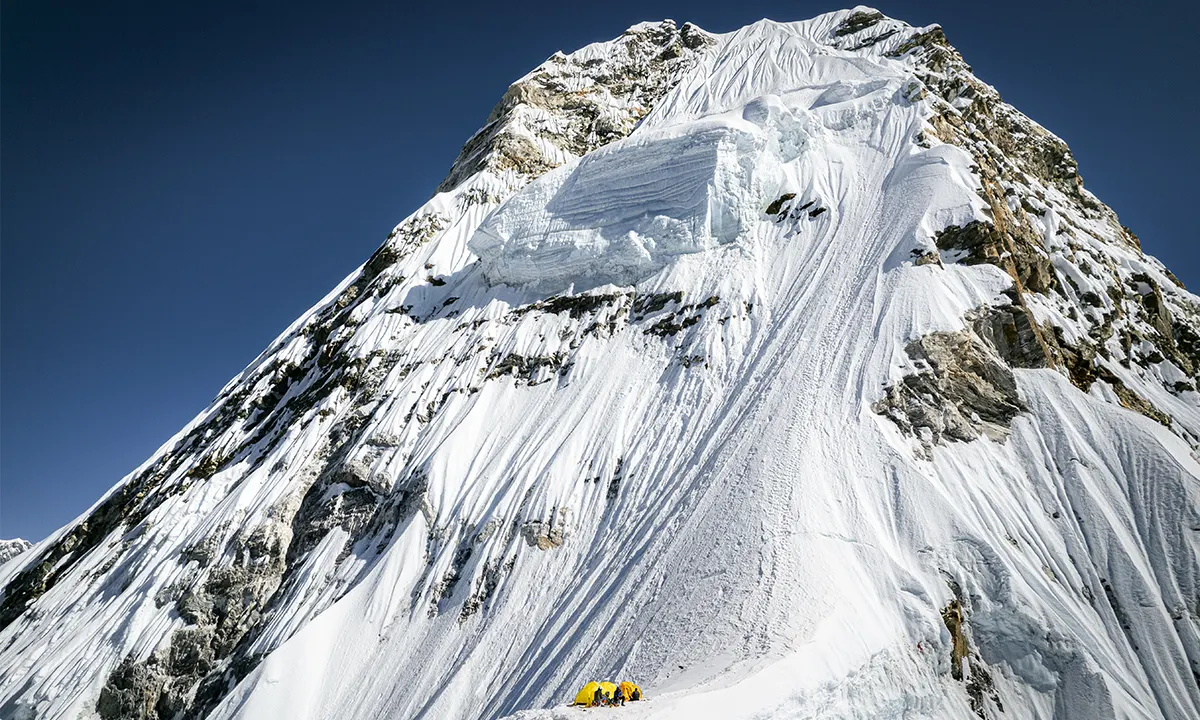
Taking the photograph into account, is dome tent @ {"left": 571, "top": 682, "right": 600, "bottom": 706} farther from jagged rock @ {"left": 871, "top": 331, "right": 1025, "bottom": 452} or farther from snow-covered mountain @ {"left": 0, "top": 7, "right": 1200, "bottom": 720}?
jagged rock @ {"left": 871, "top": 331, "right": 1025, "bottom": 452}

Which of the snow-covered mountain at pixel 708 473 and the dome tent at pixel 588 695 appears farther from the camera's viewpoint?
the snow-covered mountain at pixel 708 473

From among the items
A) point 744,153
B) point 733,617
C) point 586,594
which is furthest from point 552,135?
point 733,617

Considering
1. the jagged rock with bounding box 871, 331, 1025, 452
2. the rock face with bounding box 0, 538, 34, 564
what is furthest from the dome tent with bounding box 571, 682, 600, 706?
the rock face with bounding box 0, 538, 34, 564

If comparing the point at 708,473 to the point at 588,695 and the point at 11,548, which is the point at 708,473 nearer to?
the point at 588,695

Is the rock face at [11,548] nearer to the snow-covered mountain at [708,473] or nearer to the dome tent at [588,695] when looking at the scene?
the snow-covered mountain at [708,473]

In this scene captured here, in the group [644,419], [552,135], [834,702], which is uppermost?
[552,135]

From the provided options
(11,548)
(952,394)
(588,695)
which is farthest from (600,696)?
(11,548)

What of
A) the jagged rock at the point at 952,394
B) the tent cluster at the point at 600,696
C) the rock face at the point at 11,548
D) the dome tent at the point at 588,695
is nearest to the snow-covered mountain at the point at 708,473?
the jagged rock at the point at 952,394

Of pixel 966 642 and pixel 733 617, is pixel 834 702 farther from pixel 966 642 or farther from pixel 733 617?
pixel 966 642
